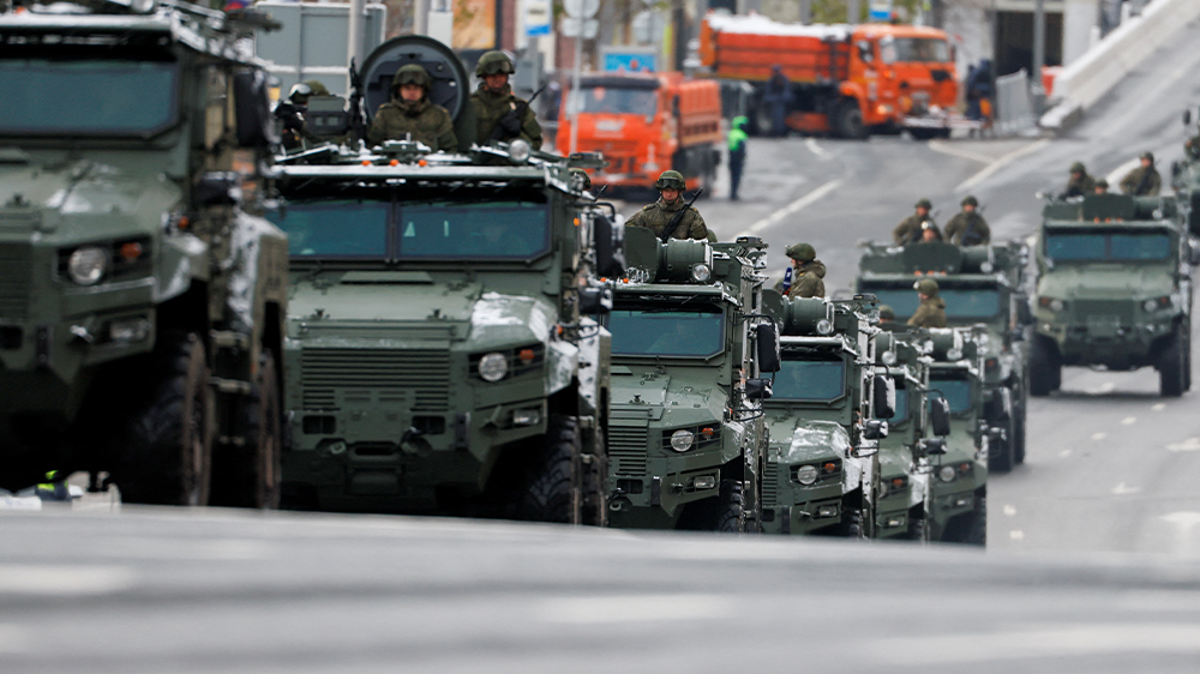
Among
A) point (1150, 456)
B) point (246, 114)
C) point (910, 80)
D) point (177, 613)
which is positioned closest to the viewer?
point (177, 613)

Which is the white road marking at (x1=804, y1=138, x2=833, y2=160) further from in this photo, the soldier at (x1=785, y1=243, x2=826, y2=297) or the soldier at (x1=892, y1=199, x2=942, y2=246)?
the soldier at (x1=785, y1=243, x2=826, y2=297)

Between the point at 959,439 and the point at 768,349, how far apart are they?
29.4 ft

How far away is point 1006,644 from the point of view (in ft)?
17.3

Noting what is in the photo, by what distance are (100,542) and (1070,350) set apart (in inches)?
1185

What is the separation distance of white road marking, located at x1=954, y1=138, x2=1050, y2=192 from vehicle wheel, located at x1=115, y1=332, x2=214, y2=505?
42632 mm

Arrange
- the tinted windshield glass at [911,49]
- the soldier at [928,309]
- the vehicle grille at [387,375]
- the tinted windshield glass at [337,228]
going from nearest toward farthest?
the vehicle grille at [387,375] → the tinted windshield glass at [337,228] → the soldier at [928,309] → the tinted windshield glass at [911,49]

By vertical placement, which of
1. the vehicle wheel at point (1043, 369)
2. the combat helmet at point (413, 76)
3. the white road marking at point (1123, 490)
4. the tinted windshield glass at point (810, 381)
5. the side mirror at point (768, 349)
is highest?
the combat helmet at point (413, 76)

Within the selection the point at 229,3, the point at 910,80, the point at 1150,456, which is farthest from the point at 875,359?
the point at 910,80

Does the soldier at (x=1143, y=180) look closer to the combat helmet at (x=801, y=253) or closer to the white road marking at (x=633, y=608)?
the combat helmet at (x=801, y=253)

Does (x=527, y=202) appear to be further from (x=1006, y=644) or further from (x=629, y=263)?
(x=1006, y=644)

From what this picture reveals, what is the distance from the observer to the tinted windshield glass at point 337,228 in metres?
13.9

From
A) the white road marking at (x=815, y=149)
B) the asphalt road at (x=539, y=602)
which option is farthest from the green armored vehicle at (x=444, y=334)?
the white road marking at (x=815, y=149)

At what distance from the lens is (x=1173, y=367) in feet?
116

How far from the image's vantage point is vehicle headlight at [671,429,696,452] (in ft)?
54.5
